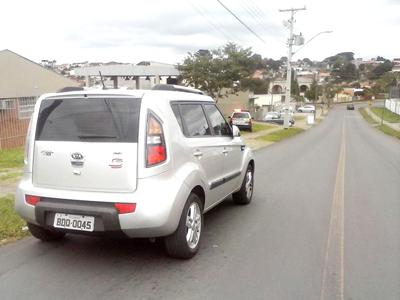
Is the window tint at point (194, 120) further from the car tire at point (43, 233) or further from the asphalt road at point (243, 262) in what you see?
the car tire at point (43, 233)

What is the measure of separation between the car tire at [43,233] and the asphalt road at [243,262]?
0.10 meters

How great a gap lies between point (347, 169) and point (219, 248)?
8747mm

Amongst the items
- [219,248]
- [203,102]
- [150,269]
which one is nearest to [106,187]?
[150,269]

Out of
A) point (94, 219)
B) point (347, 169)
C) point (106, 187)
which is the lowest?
point (347, 169)

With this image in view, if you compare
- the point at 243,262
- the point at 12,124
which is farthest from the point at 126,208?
the point at 12,124

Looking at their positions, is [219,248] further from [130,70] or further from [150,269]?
[130,70]

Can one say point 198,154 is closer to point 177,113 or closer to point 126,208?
point 177,113

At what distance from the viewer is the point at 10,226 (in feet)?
19.0

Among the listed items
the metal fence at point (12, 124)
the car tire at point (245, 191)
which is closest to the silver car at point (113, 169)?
the car tire at point (245, 191)

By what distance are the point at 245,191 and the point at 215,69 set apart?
2981 cm

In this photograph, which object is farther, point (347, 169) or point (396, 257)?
point (347, 169)

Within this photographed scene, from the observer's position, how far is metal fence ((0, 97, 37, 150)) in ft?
55.3

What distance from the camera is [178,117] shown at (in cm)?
501

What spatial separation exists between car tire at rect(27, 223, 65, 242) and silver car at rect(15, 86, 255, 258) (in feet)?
0.09
